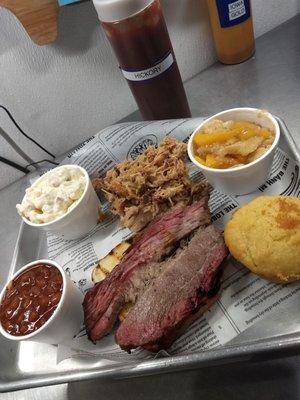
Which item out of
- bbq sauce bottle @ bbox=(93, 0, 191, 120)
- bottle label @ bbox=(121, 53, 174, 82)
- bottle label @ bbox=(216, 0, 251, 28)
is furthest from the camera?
bottle label @ bbox=(216, 0, 251, 28)

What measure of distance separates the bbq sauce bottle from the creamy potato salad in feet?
1.03

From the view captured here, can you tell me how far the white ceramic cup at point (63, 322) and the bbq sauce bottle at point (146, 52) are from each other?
57 centimetres

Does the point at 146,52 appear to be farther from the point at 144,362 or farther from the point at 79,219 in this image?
the point at 144,362

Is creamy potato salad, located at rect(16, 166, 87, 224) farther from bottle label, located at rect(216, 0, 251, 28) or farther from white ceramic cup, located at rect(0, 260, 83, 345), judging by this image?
bottle label, located at rect(216, 0, 251, 28)

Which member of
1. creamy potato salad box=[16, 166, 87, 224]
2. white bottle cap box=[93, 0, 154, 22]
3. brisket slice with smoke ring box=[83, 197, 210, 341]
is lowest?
brisket slice with smoke ring box=[83, 197, 210, 341]

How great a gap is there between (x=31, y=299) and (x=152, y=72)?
27.0 inches

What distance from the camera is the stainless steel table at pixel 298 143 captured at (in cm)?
78

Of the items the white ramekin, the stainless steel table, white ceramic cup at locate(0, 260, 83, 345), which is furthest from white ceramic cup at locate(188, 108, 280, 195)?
white ceramic cup at locate(0, 260, 83, 345)

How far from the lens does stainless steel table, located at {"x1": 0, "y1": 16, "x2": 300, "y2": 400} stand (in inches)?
30.6

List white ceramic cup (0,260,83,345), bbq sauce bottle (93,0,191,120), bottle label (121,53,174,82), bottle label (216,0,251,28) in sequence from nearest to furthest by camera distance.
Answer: white ceramic cup (0,260,83,345), bbq sauce bottle (93,0,191,120), bottle label (121,53,174,82), bottle label (216,0,251,28)

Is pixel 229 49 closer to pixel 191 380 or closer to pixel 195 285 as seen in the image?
pixel 195 285

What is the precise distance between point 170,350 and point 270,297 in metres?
0.24

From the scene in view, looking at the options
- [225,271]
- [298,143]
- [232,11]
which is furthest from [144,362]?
[232,11]

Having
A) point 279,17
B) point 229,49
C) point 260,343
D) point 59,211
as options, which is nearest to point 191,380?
point 260,343
